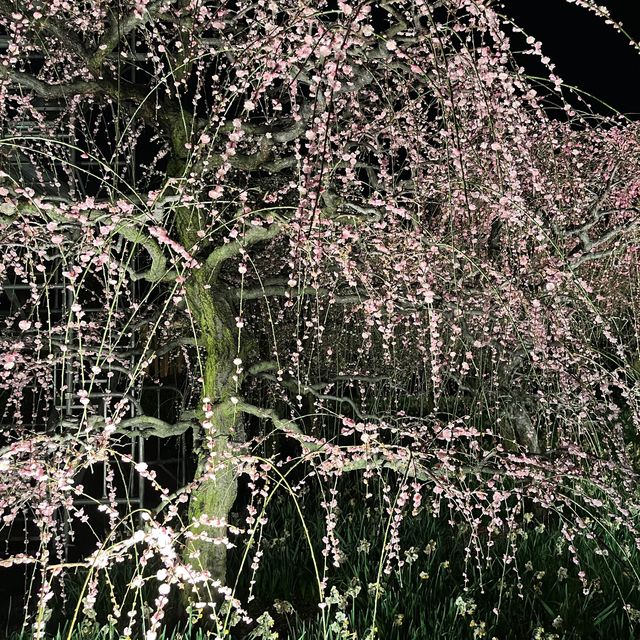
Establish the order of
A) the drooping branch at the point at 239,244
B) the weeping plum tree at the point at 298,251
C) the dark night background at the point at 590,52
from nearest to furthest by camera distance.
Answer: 1. the weeping plum tree at the point at 298,251
2. the drooping branch at the point at 239,244
3. the dark night background at the point at 590,52

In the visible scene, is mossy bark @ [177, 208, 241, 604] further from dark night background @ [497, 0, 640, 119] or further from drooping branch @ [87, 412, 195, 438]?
dark night background @ [497, 0, 640, 119]

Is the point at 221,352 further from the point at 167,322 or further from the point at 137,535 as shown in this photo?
the point at 137,535

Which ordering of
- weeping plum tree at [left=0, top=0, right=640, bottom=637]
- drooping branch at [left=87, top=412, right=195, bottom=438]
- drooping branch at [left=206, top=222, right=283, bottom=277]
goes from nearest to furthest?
weeping plum tree at [left=0, top=0, right=640, bottom=637], drooping branch at [left=206, top=222, right=283, bottom=277], drooping branch at [left=87, top=412, right=195, bottom=438]

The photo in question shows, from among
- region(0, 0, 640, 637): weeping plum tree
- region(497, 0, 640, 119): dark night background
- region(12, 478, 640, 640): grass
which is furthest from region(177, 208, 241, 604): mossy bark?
region(497, 0, 640, 119): dark night background

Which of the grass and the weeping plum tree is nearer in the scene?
the weeping plum tree

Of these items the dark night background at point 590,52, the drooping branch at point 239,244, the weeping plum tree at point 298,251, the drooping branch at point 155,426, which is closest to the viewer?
the weeping plum tree at point 298,251

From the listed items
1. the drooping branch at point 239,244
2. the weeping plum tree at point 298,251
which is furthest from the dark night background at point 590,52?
the drooping branch at point 239,244

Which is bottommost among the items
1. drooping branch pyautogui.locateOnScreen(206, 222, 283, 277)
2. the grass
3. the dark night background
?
the grass

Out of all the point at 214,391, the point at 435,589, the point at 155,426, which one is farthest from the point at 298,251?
the point at 435,589

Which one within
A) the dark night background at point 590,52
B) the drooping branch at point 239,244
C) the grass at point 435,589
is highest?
the dark night background at point 590,52

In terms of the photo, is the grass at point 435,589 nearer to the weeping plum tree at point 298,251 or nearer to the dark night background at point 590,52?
the weeping plum tree at point 298,251

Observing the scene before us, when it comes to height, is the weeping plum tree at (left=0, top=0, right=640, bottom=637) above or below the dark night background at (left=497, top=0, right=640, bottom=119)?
below

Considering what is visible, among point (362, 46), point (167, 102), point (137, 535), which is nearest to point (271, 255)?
point (167, 102)

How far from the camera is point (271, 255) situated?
3.23 m
